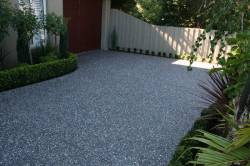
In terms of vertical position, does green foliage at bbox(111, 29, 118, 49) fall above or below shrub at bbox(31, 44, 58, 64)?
above

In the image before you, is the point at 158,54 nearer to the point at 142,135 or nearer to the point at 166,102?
the point at 166,102

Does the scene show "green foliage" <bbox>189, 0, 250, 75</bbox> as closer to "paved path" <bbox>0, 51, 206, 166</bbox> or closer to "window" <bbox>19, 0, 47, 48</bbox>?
"paved path" <bbox>0, 51, 206, 166</bbox>

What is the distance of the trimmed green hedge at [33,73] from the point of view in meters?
5.51

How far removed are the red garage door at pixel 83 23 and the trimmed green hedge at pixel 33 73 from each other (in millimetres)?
2471

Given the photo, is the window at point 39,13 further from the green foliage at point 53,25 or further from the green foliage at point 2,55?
the green foliage at point 2,55

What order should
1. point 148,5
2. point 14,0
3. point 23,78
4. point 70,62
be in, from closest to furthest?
point 23,78 < point 14,0 < point 70,62 < point 148,5

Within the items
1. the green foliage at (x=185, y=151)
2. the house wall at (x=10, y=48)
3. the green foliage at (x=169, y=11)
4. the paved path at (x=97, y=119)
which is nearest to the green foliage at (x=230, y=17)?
the green foliage at (x=185, y=151)

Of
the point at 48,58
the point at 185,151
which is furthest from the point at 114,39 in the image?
the point at 185,151

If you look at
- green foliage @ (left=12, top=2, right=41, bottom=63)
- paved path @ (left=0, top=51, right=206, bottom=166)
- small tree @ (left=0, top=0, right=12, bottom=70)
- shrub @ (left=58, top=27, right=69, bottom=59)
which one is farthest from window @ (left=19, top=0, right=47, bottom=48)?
paved path @ (left=0, top=51, right=206, bottom=166)

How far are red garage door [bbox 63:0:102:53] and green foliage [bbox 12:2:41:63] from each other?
267 centimetres

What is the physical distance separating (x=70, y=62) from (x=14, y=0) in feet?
6.95

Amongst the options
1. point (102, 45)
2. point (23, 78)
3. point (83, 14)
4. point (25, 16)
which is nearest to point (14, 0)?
point (25, 16)

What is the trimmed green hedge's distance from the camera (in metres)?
5.51

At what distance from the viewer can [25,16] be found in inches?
239
